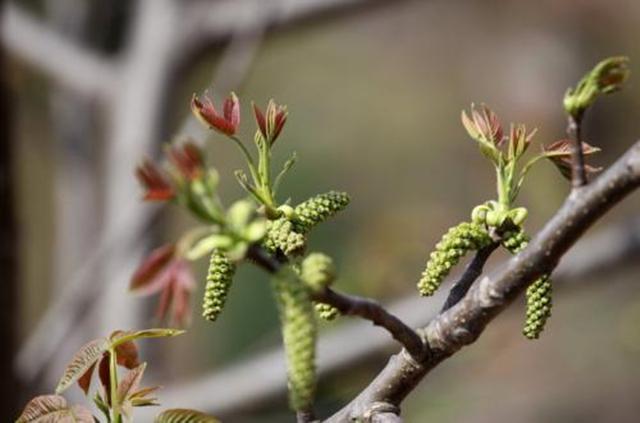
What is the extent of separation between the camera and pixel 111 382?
0.62 meters

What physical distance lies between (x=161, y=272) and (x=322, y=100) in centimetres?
694

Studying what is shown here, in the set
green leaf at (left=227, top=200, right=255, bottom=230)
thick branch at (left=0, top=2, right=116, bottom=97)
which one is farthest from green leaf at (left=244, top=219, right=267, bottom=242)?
thick branch at (left=0, top=2, right=116, bottom=97)

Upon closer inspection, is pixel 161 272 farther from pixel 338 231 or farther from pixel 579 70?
pixel 338 231

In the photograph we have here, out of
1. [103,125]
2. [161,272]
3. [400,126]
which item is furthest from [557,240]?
[400,126]

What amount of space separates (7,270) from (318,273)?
1.34 m

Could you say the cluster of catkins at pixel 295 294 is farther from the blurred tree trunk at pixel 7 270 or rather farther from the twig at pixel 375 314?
the blurred tree trunk at pixel 7 270

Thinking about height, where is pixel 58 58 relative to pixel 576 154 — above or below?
above

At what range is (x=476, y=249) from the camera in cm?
61

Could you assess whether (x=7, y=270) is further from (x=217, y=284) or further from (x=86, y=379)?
(x=217, y=284)

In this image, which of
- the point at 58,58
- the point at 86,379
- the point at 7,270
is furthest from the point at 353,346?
the point at 86,379

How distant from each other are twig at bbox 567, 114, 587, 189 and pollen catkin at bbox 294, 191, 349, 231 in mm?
127

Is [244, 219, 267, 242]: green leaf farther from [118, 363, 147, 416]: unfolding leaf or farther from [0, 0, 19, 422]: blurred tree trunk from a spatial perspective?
[0, 0, 19, 422]: blurred tree trunk

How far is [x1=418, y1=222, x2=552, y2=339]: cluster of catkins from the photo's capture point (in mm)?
580

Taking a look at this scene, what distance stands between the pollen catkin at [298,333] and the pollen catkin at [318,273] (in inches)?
0.5
